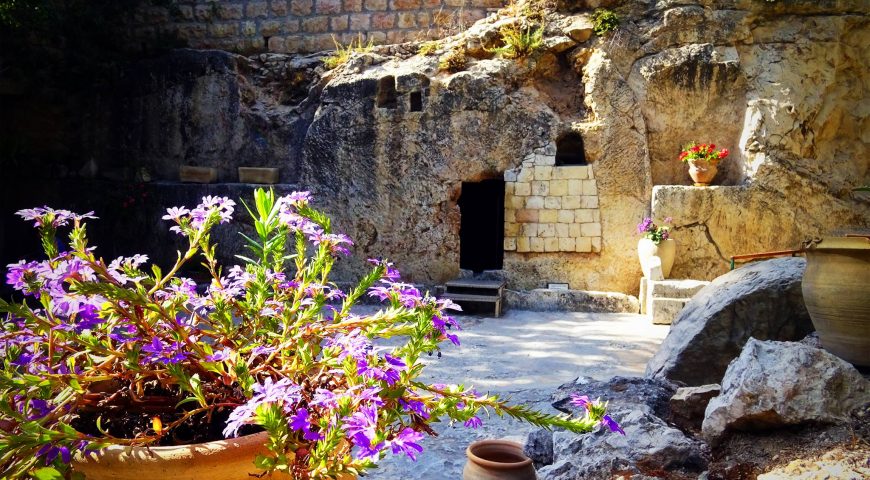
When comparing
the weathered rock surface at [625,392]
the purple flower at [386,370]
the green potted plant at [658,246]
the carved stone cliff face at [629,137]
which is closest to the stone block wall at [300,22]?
the carved stone cliff face at [629,137]

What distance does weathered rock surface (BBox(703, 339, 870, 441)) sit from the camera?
9.27ft

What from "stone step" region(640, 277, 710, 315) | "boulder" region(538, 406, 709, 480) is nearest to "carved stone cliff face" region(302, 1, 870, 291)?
"stone step" region(640, 277, 710, 315)

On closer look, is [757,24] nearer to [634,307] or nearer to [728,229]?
[728,229]

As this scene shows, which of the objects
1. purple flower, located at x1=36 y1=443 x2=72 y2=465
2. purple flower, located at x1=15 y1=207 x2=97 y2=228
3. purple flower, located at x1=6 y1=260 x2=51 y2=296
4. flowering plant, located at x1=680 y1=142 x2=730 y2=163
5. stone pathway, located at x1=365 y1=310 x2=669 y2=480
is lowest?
stone pathway, located at x1=365 y1=310 x2=669 y2=480

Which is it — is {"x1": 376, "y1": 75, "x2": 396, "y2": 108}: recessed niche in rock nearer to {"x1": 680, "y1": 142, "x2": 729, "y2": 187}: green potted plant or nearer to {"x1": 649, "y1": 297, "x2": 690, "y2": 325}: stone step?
{"x1": 680, "y1": 142, "x2": 729, "y2": 187}: green potted plant

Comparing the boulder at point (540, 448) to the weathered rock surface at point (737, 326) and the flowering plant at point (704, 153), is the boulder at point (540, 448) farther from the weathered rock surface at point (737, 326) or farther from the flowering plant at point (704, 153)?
the flowering plant at point (704, 153)

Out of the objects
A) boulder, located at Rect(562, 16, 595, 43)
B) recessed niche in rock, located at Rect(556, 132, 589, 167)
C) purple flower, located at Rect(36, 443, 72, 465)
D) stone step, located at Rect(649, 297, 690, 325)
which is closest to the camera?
purple flower, located at Rect(36, 443, 72, 465)

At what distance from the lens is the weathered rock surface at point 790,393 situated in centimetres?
282

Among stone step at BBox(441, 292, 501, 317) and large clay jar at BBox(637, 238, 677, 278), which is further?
stone step at BBox(441, 292, 501, 317)

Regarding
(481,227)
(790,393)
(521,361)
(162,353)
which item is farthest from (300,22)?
(162,353)

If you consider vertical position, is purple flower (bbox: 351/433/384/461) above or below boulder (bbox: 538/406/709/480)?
above

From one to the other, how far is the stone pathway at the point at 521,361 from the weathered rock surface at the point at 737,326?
944 millimetres

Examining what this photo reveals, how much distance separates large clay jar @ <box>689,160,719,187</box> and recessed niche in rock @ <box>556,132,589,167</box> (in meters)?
1.40

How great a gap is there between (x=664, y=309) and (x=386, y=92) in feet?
14.8
